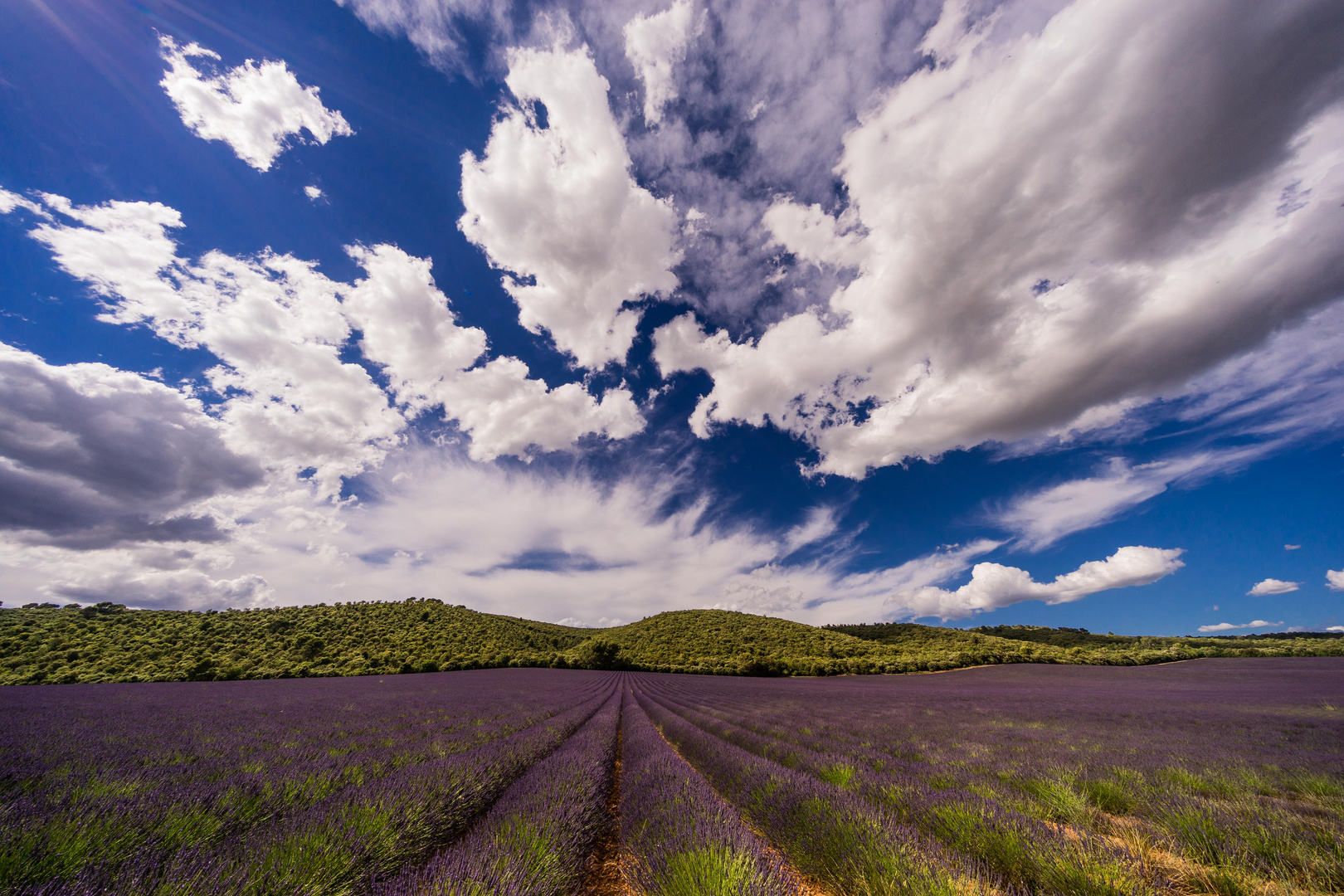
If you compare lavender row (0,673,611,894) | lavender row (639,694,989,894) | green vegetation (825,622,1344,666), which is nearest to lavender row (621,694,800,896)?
lavender row (639,694,989,894)

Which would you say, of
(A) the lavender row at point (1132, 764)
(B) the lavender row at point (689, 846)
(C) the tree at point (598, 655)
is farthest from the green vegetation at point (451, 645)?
(B) the lavender row at point (689, 846)

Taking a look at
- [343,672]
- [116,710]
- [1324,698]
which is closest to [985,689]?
[1324,698]

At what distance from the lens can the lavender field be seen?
7.91 ft

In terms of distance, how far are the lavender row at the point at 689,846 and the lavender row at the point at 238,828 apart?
166 centimetres

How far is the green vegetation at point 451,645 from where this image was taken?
2878cm

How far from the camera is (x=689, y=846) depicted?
2883mm

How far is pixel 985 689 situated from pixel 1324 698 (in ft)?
37.1

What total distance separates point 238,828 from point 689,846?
359 cm

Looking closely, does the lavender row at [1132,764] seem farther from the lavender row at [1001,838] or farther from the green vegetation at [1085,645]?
the green vegetation at [1085,645]

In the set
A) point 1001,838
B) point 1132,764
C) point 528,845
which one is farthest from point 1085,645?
point 528,845

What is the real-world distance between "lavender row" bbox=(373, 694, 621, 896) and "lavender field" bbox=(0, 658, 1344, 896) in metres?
0.02

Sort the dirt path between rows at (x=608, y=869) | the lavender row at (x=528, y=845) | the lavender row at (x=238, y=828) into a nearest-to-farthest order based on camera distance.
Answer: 1. the lavender row at (x=238, y=828)
2. the lavender row at (x=528, y=845)
3. the dirt path between rows at (x=608, y=869)

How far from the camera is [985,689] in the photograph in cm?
2331

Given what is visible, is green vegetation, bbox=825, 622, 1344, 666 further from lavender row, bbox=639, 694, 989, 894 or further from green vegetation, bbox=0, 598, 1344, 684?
lavender row, bbox=639, 694, 989, 894
